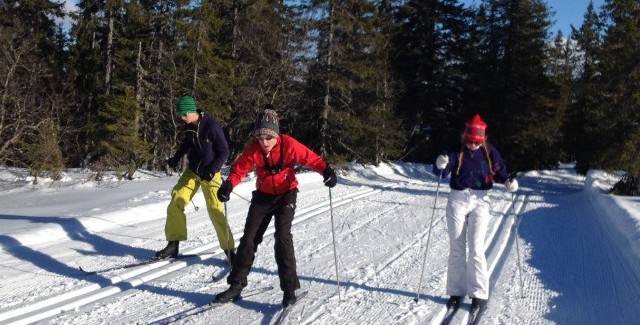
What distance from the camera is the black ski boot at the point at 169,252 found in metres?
6.49

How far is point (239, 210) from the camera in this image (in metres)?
10.6

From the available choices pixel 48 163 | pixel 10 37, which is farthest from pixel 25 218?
pixel 10 37

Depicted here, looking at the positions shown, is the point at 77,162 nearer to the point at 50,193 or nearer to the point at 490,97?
the point at 50,193

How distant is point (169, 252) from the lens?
257 inches

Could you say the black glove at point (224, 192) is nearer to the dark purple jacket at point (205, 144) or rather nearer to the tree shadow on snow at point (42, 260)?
the dark purple jacket at point (205, 144)

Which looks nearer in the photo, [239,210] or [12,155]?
[239,210]

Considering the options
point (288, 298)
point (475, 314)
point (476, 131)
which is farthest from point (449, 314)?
point (476, 131)

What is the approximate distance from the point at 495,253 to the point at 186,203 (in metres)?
4.37

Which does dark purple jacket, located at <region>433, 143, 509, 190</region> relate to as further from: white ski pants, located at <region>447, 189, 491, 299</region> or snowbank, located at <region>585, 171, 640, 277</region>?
snowbank, located at <region>585, 171, 640, 277</region>

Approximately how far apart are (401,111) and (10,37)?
2169 centimetres

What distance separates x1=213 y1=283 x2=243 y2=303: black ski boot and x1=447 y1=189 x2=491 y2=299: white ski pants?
6.91 feet

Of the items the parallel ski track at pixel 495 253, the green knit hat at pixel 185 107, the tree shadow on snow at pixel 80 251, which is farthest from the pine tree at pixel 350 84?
the green knit hat at pixel 185 107

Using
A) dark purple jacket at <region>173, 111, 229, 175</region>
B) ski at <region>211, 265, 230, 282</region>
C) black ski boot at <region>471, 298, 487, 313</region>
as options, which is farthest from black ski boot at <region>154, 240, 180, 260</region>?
black ski boot at <region>471, 298, 487, 313</region>

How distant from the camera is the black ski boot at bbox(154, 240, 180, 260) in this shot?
21.3 feet
